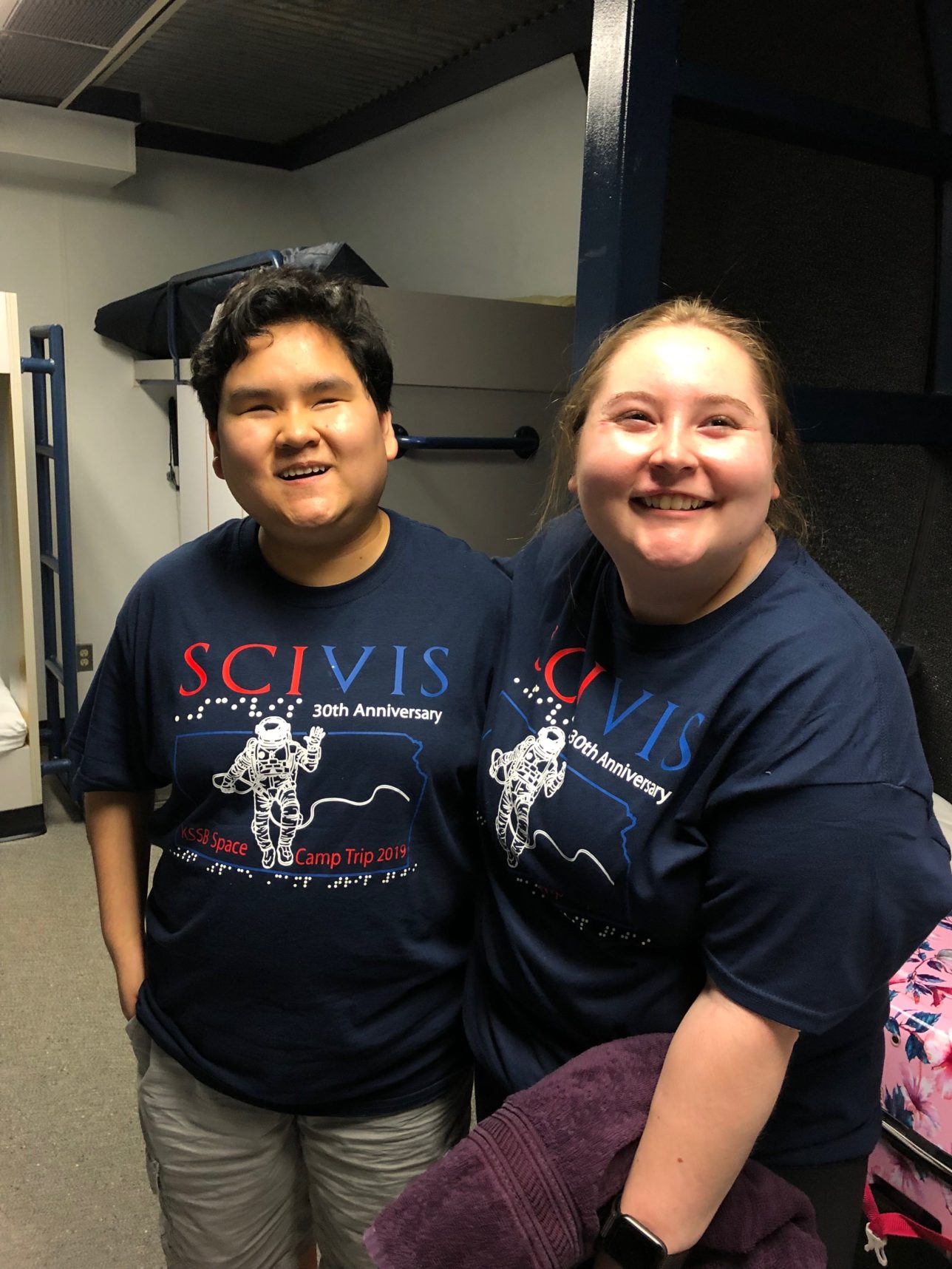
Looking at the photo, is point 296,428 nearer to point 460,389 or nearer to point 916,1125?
point 916,1125

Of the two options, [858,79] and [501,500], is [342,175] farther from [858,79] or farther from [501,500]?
[858,79]

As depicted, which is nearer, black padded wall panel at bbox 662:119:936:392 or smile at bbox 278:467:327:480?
smile at bbox 278:467:327:480

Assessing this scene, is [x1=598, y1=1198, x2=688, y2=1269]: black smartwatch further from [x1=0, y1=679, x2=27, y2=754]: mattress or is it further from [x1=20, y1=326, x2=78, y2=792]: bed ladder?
[x1=0, y1=679, x2=27, y2=754]: mattress

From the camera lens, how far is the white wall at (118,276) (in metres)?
3.49

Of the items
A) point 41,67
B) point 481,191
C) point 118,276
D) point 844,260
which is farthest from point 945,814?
point 118,276

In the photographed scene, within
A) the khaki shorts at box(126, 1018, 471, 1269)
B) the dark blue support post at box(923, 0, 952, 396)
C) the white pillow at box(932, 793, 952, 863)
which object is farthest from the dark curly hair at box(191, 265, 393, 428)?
the white pillow at box(932, 793, 952, 863)

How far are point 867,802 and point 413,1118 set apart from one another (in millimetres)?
620

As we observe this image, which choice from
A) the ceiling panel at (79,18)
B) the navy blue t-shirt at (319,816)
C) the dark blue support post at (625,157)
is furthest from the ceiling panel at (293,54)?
the navy blue t-shirt at (319,816)

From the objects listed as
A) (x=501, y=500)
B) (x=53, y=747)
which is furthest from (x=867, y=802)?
(x=53, y=747)

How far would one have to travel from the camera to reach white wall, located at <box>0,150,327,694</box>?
3486 mm

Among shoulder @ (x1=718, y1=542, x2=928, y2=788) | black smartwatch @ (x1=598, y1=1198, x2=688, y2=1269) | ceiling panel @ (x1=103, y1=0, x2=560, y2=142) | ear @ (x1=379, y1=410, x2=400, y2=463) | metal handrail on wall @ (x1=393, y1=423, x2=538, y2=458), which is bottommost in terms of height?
black smartwatch @ (x1=598, y1=1198, x2=688, y2=1269)

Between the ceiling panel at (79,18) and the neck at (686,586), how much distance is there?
215 cm

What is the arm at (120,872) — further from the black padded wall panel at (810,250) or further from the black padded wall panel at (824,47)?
the black padded wall panel at (824,47)

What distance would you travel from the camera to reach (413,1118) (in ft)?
3.43
